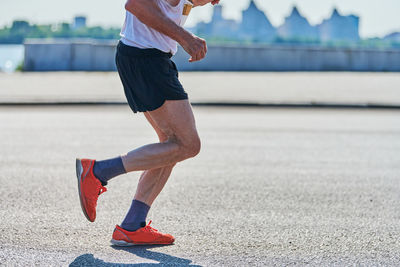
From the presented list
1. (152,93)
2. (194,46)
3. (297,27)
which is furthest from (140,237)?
(297,27)

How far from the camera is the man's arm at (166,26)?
333 centimetres

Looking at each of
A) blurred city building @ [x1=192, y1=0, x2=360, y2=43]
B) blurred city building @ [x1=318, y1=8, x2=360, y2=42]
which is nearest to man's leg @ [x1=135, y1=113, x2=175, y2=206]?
blurred city building @ [x1=192, y1=0, x2=360, y2=43]

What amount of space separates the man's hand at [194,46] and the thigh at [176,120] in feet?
1.03

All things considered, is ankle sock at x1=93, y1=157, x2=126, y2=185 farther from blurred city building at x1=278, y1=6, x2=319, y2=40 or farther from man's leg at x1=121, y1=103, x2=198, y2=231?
blurred city building at x1=278, y1=6, x2=319, y2=40

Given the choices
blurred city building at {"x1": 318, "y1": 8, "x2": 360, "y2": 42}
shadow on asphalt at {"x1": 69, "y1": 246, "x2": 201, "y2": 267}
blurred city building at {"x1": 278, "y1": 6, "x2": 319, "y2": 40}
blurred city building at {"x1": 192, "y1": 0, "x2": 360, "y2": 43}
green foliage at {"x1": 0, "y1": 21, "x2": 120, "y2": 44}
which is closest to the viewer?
shadow on asphalt at {"x1": 69, "y1": 246, "x2": 201, "y2": 267}

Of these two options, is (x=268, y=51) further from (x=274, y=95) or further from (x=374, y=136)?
(x=374, y=136)

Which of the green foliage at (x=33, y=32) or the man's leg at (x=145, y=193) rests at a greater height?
the man's leg at (x=145, y=193)

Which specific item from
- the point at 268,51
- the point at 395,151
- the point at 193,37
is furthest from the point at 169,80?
the point at 268,51

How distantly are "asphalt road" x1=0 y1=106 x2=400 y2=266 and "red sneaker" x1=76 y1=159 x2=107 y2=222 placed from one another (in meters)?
0.23

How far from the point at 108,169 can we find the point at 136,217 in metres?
0.35

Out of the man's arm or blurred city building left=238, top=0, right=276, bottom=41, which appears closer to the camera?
the man's arm

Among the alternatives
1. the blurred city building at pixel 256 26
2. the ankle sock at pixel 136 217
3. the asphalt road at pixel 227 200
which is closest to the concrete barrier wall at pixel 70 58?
the asphalt road at pixel 227 200

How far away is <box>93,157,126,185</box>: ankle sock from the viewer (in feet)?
11.8

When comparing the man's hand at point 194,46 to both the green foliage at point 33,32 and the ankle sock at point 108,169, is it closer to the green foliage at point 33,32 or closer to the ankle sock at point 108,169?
the ankle sock at point 108,169
